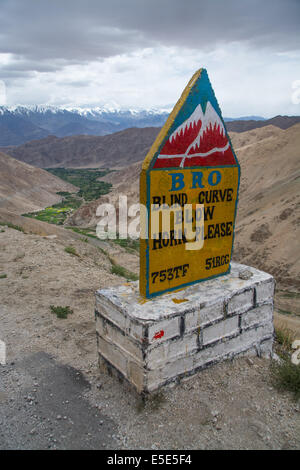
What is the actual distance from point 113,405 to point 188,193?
8.57 ft

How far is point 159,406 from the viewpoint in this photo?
3.80 metres

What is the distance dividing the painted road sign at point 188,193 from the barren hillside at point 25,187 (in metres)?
34.2

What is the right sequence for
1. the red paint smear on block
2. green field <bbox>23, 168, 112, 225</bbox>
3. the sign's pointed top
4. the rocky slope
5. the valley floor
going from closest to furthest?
the valley floor, the red paint smear on block, the sign's pointed top, the rocky slope, green field <bbox>23, 168, 112, 225</bbox>

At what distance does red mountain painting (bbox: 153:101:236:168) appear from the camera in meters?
3.92

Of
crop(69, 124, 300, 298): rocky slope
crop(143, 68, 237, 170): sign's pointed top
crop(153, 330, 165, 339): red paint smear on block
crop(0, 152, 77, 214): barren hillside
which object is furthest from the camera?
crop(0, 152, 77, 214): barren hillside

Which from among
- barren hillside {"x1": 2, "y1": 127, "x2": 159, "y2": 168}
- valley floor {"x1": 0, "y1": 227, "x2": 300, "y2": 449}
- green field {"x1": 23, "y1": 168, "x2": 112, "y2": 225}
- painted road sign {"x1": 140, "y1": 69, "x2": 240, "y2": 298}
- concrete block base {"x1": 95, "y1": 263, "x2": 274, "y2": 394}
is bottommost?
green field {"x1": 23, "y1": 168, "x2": 112, "y2": 225}

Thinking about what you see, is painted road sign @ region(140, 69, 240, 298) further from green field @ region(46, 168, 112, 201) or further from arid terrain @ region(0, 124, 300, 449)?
green field @ region(46, 168, 112, 201)

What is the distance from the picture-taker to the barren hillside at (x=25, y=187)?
38.7 m

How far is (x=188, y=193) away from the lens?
13.8ft

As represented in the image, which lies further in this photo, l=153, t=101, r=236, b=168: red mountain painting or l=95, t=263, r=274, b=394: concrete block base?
l=153, t=101, r=236, b=168: red mountain painting

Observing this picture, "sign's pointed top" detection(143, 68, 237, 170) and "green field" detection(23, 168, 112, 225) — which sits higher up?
"sign's pointed top" detection(143, 68, 237, 170)

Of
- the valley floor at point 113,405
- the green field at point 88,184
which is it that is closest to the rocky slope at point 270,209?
the green field at point 88,184

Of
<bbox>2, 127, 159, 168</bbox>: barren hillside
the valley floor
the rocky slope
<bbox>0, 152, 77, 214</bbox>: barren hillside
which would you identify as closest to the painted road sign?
the valley floor
